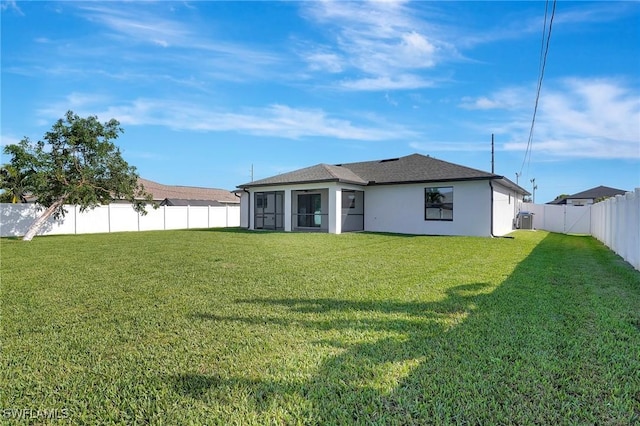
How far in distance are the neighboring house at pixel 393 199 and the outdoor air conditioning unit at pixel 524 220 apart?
0.43 metres

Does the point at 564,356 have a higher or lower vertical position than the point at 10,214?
lower

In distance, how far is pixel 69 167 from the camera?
15.1m

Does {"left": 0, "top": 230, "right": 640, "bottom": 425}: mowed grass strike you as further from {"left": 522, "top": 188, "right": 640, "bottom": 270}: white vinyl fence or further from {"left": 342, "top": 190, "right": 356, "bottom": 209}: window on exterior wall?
{"left": 342, "top": 190, "right": 356, "bottom": 209}: window on exterior wall

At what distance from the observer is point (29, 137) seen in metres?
13.8

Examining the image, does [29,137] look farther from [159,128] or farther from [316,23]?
[316,23]

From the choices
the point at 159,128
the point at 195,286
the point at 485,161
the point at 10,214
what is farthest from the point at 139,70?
the point at 485,161

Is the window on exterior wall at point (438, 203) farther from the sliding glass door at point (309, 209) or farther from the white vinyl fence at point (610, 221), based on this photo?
the sliding glass door at point (309, 209)

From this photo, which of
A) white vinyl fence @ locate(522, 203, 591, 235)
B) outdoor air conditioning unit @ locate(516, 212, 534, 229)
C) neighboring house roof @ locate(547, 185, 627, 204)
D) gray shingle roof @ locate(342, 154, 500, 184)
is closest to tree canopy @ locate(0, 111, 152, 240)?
gray shingle roof @ locate(342, 154, 500, 184)

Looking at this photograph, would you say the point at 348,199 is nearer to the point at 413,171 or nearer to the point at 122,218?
the point at 413,171

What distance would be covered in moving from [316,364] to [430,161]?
626 inches

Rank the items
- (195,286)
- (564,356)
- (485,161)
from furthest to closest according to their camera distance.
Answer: (485,161)
(195,286)
(564,356)

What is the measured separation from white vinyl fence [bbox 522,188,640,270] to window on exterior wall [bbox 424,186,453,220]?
17.2ft

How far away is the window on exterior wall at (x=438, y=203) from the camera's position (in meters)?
14.9

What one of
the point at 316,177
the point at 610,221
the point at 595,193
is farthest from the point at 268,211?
the point at 595,193
